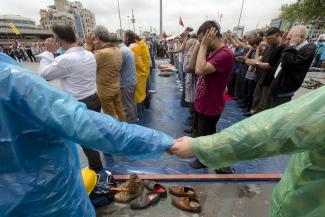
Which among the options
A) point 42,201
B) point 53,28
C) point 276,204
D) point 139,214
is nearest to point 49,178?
point 42,201

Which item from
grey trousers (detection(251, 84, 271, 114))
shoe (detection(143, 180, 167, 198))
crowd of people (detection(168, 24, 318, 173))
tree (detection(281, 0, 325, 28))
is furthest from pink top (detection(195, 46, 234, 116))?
tree (detection(281, 0, 325, 28))

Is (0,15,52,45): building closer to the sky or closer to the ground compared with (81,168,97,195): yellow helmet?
closer to the ground

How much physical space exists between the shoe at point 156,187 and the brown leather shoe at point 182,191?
87mm

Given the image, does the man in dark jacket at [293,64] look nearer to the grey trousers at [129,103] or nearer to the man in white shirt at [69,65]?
the grey trousers at [129,103]

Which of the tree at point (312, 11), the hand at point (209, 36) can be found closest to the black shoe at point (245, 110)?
the hand at point (209, 36)

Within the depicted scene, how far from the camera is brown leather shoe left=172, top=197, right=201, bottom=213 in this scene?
2.25m

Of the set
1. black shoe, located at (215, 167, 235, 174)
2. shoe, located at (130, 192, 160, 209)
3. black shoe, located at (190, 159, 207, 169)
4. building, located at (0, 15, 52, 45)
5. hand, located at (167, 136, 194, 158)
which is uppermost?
hand, located at (167, 136, 194, 158)

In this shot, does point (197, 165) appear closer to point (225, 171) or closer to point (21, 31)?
point (225, 171)

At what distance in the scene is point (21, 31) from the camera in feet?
185

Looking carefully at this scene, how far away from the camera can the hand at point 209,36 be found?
2441mm

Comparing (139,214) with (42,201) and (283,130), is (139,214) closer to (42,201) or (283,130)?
(42,201)

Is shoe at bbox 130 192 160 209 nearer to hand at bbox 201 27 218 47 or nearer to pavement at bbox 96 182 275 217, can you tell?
pavement at bbox 96 182 275 217

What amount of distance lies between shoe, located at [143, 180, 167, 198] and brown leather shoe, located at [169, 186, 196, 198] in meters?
0.09

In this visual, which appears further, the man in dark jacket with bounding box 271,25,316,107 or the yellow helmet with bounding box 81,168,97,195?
the man in dark jacket with bounding box 271,25,316,107
